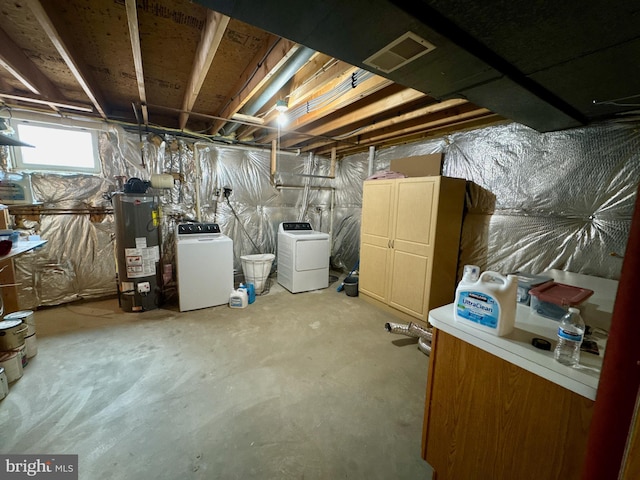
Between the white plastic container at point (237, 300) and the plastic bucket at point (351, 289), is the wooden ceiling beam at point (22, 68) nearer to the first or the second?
the white plastic container at point (237, 300)

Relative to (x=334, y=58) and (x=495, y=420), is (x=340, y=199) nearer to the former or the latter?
(x=334, y=58)

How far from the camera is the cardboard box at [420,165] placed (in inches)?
120

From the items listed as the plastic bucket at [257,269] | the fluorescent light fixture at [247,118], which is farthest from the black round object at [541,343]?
the plastic bucket at [257,269]

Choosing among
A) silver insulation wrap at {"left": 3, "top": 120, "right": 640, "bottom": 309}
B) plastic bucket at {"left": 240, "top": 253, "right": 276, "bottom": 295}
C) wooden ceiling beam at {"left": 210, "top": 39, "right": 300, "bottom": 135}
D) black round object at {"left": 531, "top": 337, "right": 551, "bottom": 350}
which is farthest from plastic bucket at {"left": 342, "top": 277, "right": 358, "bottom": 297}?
black round object at {"left": 531, "top": 337, "right": 551, "bottom": 350}

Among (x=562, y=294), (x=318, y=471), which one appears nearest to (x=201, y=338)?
(x=318, y=471)

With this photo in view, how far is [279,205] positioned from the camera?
447 centimetres

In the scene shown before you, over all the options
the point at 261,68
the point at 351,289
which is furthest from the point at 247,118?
the point at 351,289

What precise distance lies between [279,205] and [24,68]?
9.98 ft

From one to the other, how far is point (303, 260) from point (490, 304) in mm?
2877

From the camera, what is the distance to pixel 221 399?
5.71 ft

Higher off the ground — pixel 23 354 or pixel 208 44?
pixel 208 44

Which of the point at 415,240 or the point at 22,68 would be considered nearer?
the point at 22,68

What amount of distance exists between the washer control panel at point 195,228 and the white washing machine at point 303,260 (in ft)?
3.27

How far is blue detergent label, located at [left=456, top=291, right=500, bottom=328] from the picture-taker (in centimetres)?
95
